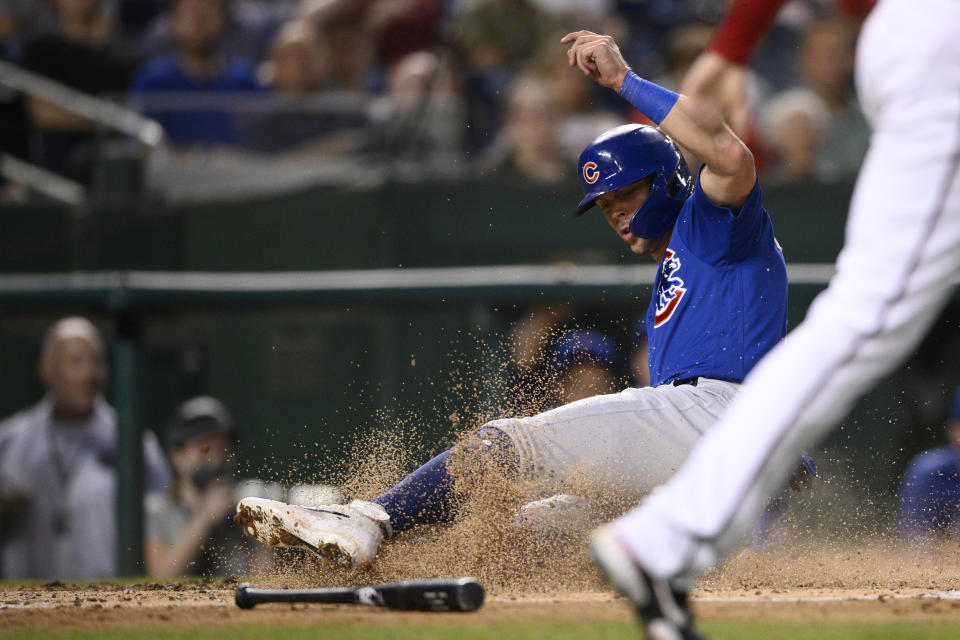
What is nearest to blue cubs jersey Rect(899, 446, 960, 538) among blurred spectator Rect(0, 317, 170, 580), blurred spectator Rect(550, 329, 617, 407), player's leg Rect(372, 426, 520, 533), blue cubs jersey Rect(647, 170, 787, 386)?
blurred spectator Rect(550, 329, 617, 407)

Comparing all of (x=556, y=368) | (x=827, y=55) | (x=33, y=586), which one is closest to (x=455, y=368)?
(x=556, y=368)

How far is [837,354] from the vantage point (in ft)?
6.95

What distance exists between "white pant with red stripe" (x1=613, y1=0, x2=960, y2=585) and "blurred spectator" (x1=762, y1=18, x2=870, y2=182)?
4.26 meters

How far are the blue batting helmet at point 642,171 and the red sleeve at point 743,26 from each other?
0.90m

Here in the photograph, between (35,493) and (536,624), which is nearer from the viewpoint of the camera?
(536,624)

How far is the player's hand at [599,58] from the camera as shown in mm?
3398

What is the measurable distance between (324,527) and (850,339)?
1727 millimetres

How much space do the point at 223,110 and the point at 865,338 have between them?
542 centimetres

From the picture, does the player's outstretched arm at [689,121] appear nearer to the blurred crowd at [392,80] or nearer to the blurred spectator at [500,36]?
the blurred crowd at [392,80]

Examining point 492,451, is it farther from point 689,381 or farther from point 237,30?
point 237,30

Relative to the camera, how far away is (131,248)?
20.0ft

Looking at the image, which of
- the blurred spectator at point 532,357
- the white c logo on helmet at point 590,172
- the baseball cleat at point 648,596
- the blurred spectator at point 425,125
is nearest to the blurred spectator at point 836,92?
the blurred spectator at point 532,357

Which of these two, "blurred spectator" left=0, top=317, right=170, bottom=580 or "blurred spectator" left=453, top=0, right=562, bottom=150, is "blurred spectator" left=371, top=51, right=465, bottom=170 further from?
"blurred spectator" left=0, top=317, right=170, bottom=580

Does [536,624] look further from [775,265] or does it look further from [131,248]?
[131,248]
